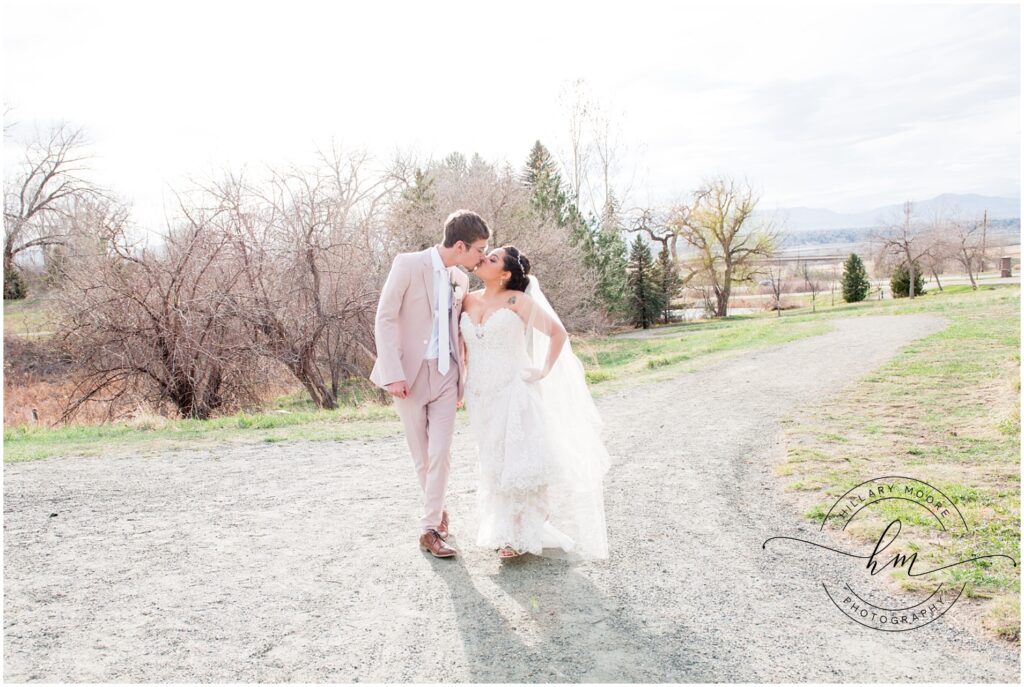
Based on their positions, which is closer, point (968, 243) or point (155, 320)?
point (155, 320)

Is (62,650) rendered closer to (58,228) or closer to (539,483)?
(539,483)

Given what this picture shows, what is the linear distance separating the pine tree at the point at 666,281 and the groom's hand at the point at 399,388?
3912cm

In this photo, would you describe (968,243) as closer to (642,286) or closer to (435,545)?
(642,286)

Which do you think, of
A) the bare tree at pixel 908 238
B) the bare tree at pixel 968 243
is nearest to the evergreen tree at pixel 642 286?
the bare tree at pixel 908 238

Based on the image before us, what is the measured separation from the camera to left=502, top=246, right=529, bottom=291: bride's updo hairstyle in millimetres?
5250

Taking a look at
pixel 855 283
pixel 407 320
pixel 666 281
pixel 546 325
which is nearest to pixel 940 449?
pixel 546 325

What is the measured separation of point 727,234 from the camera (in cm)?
5019

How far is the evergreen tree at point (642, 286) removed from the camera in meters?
43.1

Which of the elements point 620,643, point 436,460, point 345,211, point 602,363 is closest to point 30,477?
point 436,460

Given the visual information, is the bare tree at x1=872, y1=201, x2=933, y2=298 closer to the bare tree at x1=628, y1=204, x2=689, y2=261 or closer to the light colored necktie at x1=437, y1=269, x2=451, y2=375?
the bare tree at x1=628, y1=204, x2=689, y2=261

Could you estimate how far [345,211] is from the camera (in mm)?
18969

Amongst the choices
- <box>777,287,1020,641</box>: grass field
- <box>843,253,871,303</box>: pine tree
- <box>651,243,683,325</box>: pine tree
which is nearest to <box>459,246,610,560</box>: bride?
<box>777,287,1020,641</box>: grass field

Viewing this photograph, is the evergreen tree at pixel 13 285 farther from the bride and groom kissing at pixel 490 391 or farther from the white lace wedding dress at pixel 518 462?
the white lace wedding dress at pixel 518 462

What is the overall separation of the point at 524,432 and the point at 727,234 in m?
47.8
